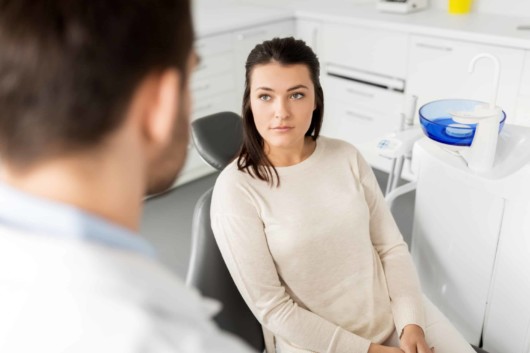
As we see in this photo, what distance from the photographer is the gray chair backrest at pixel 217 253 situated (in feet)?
4.06

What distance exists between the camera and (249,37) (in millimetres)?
3146

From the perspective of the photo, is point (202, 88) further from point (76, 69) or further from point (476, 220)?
point (76, 69)

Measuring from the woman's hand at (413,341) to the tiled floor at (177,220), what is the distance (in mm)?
1266

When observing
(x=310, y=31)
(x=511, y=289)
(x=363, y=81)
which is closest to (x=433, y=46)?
(x=363, y=81)

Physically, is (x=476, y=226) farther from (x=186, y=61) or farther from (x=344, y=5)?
(x=344, y=5)

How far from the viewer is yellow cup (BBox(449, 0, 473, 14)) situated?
2.92 metres

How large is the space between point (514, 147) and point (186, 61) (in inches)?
45.4

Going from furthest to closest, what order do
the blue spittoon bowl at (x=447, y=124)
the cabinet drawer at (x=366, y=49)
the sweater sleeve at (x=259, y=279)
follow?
the cabinet drawer at (x=366, y=49)
the blue spittoon bowl at (x=447, y=124)
the sweater sleeve at (x=259, y=279)

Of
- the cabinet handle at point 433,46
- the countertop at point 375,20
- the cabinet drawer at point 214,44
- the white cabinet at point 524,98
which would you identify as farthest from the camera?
the cabinet drawer at point 214,44

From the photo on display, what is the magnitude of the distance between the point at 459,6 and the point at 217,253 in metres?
2.35

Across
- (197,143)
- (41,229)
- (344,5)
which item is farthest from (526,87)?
(41,229)

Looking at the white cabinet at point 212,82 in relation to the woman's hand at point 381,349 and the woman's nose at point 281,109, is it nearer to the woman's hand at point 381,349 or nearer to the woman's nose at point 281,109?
the woman's nose at point 281,109

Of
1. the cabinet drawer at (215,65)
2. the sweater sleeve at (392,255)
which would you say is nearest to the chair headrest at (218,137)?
the sweater sleeve at (392,255)

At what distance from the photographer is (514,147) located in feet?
4.73
